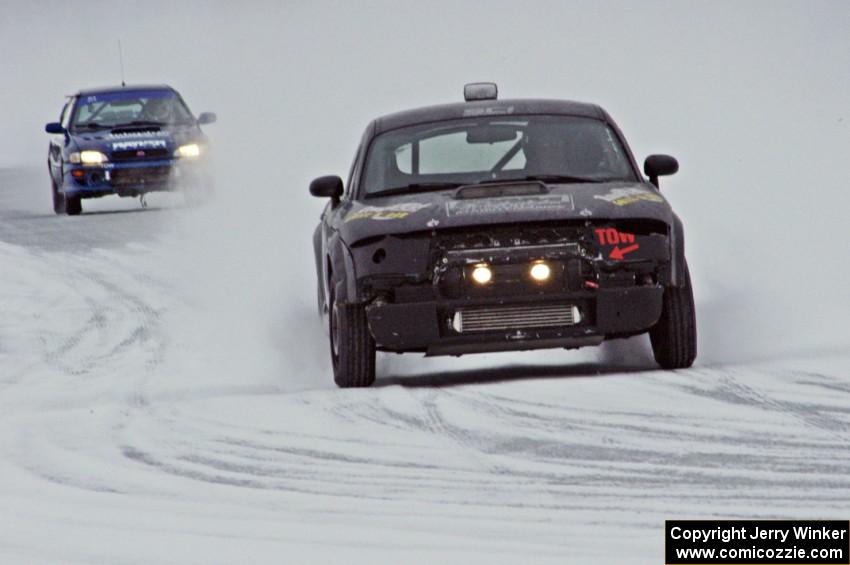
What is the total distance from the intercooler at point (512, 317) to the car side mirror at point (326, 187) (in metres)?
1.56

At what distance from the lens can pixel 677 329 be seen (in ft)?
28.6

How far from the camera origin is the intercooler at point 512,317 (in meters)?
8.47

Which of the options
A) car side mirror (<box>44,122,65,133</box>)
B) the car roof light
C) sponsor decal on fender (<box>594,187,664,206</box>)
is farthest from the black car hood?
car side mirror (<box>44,122,65,133</box>)

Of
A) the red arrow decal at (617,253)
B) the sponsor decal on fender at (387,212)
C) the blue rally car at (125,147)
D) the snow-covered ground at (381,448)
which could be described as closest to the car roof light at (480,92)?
the snow-covered ground at (381,448)

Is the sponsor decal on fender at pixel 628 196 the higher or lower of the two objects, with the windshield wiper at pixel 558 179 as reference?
lower

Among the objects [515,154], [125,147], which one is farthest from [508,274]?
[125,147]

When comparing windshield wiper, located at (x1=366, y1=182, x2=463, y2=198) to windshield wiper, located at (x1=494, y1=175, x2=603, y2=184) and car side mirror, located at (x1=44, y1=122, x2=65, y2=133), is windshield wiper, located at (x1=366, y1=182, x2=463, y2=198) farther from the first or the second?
car side mirror, located at (x1=44, y1=122, x2=65, y2=133)

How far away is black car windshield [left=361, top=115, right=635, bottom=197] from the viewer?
9438 millimetres

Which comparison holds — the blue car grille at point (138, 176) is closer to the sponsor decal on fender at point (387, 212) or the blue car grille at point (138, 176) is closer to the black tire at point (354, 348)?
the sponsor decal on fender at point (387, 212)

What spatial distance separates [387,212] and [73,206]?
13814 mm

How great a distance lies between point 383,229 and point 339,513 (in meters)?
2.82

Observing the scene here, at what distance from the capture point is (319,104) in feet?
137

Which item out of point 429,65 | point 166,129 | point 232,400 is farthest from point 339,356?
point 429,65

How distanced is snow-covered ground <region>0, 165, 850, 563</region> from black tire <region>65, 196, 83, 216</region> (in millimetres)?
10046
